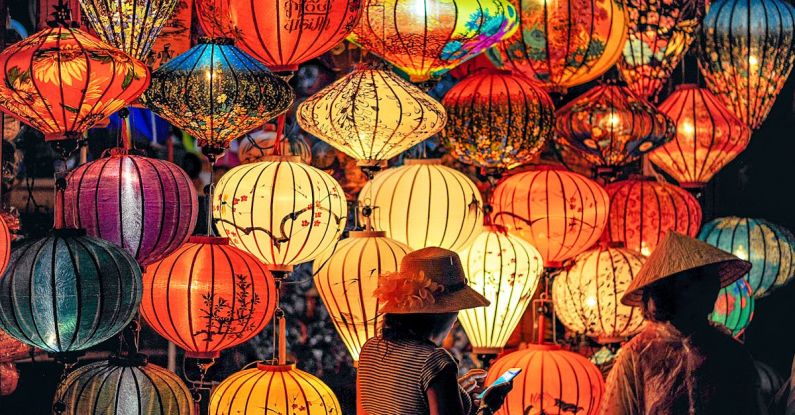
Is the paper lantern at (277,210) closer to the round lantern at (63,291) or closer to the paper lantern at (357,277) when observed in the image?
the paper lantern at (357,277)

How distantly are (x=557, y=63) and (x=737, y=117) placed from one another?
4.12 feet

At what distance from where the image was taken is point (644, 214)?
24.5 ft

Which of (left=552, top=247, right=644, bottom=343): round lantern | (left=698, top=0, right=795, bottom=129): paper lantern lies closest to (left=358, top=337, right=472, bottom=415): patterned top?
(left=552, top=247, right=644, bottom=343): round lantern

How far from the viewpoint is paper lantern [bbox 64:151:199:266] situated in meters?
5.95

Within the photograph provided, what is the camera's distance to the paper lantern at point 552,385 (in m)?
6.87

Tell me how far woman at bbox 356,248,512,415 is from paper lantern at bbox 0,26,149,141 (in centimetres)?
119

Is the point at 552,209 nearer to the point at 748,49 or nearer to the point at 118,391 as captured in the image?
the point at 748,49

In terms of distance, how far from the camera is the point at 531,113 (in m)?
6.92

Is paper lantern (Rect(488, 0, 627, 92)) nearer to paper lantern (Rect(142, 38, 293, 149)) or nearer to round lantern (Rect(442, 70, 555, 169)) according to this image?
round lantern (Rect(442, 70, 555, 169))

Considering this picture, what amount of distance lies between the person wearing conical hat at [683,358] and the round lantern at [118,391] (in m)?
1.87

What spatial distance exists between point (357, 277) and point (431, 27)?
40.6 inches

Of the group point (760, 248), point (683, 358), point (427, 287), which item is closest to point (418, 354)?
point (427, 287)

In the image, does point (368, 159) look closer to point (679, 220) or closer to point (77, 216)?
point (77, 216)

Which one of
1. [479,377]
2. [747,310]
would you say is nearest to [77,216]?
[479,377]
